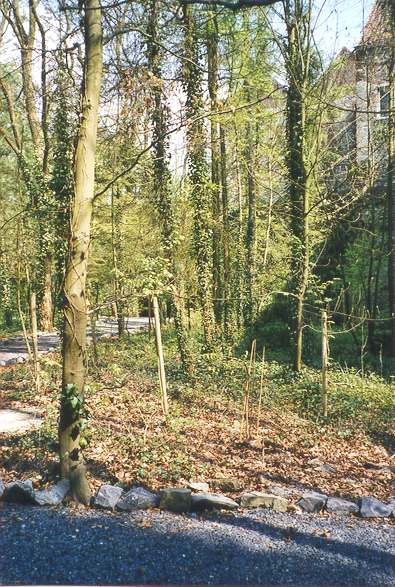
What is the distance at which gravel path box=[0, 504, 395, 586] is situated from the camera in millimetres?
3467

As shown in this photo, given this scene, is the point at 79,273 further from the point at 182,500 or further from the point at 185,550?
the point at 185,550

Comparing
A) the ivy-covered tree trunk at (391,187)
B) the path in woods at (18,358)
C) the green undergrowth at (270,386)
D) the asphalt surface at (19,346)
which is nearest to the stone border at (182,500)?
the path in woods at (18,358)

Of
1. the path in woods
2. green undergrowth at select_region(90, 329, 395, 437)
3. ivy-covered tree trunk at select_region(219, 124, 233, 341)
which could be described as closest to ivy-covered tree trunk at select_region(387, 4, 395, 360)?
green undergrowth at select_region(90, 329, 395, 437)

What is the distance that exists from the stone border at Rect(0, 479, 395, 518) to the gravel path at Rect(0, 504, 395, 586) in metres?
0.14

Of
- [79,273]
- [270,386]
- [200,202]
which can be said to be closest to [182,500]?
[79,273]

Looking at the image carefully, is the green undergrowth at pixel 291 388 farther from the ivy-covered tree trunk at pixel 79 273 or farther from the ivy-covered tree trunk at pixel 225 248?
the ivy-covered tree trunk at pixel 79 273

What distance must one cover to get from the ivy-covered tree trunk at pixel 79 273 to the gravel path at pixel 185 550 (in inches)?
21.7

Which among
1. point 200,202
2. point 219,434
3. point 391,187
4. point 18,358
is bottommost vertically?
point 219,434

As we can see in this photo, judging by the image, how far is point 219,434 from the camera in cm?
742

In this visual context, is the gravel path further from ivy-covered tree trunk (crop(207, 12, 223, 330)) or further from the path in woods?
ivy-covered tree trunk (crop(207, 12, 223, 330))

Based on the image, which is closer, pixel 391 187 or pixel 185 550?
pixel 185 550

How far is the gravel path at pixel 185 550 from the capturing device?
347cm

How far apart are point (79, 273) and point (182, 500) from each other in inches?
96.0

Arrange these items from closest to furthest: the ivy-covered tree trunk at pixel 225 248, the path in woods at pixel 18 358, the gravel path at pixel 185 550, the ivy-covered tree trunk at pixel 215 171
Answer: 1. the gravel path at pixel 185 550
2. the path in woods at pixel 18 358
3. the ivy-covered tree trunk at pixel 215 171
4. the ivy-covered tree trunk at pixel 225 248
